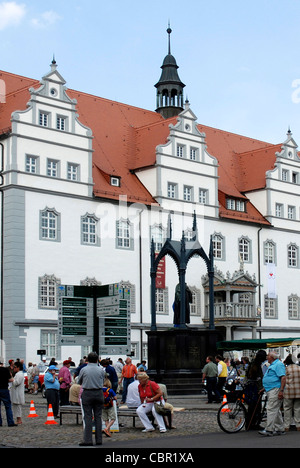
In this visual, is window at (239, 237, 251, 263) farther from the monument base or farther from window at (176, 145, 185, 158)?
the monument base

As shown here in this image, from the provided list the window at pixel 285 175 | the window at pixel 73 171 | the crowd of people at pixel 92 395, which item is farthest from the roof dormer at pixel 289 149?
the crowd of people at pixel 92 395

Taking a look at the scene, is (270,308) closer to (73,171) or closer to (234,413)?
(73,171)

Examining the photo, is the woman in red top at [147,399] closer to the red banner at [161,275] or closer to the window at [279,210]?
the red banner at [161,275]

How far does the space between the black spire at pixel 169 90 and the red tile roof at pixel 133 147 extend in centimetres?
249

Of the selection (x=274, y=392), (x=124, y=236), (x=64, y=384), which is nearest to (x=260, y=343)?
(x=64, y=384)

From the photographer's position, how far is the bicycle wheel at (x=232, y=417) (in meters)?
16.7

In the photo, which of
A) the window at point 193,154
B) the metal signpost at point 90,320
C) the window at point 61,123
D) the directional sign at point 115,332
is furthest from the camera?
the window at point 193,154

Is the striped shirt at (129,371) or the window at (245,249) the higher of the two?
the window at (245,249)

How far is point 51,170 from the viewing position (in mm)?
43125

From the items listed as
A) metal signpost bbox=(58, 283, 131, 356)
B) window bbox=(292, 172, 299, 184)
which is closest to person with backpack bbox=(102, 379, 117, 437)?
metal signpost bbox=(58, 283, 131, 356)

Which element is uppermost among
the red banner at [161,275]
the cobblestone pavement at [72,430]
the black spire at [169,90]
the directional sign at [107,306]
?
the black spire at [169,90]

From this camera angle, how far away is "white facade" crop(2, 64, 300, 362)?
135 ft
